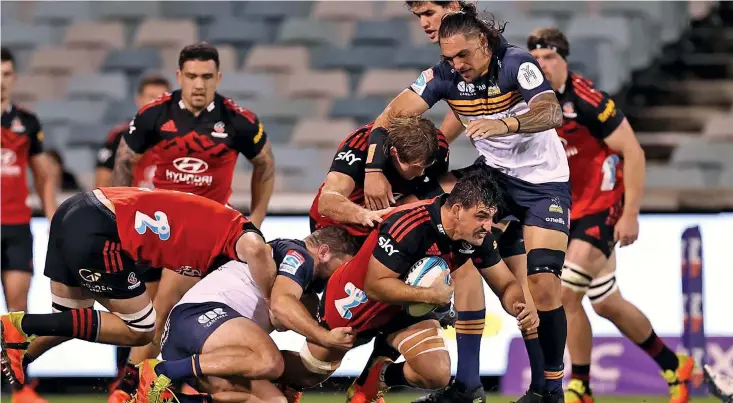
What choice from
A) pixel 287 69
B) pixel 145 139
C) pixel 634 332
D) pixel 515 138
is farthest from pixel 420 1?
pixel 287 69

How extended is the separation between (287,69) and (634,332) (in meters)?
5.52

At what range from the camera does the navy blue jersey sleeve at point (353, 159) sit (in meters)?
6.36

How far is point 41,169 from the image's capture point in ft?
28.0

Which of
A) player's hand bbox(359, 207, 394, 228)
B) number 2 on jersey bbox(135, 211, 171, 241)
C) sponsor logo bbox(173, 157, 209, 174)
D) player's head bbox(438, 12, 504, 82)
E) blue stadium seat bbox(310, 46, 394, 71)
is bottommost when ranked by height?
blue stadium seat bbox(310, 46, 394, 71)

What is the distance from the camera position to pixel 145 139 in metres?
7.39

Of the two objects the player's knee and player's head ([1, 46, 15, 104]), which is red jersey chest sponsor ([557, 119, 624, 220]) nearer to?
the player's knee

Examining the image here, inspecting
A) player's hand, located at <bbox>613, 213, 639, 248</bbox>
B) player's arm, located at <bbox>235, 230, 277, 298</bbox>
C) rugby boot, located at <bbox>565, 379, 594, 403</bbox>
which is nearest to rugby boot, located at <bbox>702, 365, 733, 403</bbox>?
rugby boot, located at <bbox>565, 379, 594, 403</bbox>

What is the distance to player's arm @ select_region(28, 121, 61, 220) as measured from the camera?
8.52 metres

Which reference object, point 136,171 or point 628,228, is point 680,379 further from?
point 136,171

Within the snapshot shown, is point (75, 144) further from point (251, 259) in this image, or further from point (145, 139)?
point (251, 259)

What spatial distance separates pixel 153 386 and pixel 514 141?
2.10 metres

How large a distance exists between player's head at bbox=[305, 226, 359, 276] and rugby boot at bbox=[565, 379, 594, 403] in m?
1.75

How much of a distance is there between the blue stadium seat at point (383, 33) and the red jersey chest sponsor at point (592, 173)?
463 centimetres

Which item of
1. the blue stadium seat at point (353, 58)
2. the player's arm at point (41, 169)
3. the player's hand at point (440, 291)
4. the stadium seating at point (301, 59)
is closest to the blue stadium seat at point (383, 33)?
the stadium seating at point (301, 59)
